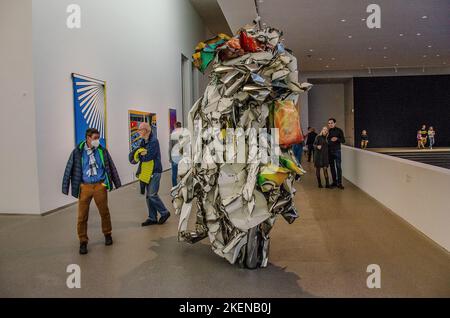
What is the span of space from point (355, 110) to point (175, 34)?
14264 mm

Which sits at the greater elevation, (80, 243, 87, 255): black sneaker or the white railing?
the white railing

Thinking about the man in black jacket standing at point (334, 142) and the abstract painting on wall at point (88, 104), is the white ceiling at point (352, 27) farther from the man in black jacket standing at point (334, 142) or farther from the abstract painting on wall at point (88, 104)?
the abstract painting on wall at point (88, 104)

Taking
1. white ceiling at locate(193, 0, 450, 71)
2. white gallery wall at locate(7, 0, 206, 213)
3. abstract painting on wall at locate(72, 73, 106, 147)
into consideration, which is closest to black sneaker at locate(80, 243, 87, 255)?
white gallery wall at locate(7, 0, 206, 213)

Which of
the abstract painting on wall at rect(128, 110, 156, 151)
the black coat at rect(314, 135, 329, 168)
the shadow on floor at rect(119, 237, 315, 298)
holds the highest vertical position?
the abstract painting on wall at rect(128, 110, 156, 151)

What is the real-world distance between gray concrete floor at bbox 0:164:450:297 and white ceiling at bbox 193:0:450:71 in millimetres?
6614

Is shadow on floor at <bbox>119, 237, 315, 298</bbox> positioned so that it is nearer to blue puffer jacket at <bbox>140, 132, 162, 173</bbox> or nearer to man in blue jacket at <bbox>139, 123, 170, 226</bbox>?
man in blue jacket at <bbox>139, 123, 170, 226</bbox>

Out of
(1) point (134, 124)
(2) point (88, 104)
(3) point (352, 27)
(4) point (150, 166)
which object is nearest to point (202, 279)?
(4) point (150, 166)

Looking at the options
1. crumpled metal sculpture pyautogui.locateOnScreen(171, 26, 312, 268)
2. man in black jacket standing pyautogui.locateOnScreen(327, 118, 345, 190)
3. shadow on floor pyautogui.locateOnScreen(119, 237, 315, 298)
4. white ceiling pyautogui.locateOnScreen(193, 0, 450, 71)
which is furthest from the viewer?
white ceiling pyautogui.locateOnScreen(193, 0, 450, 71)

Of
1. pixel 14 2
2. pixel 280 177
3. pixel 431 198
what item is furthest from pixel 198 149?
pixel 14 2

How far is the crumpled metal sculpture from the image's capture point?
3.76m

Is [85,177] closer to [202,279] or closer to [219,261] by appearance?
[219,261]

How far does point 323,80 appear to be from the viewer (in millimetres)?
26828

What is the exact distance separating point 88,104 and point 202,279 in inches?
220

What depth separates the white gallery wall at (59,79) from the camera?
21.5 ft
